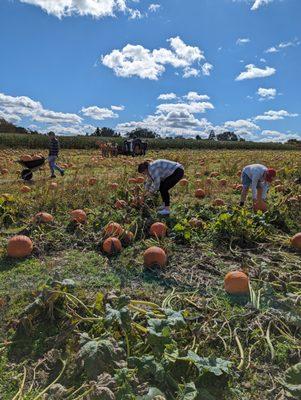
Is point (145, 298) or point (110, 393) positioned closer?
point (110, 393)

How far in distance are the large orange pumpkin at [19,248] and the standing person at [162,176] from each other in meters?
2.39

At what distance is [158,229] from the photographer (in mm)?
5844

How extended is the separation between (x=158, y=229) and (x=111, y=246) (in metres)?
0.83

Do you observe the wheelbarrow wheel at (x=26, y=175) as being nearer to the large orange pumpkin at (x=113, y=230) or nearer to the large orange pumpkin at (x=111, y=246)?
the large orange pumpkin at (x=113, y=230)

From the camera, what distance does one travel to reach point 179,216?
21.9 ft

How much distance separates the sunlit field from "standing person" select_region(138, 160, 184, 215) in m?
0.24

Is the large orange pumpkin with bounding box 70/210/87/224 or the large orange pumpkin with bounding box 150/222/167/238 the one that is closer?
the large orange pumpkin with bounding box 150/222/167/238

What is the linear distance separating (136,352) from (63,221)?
12.6 feet

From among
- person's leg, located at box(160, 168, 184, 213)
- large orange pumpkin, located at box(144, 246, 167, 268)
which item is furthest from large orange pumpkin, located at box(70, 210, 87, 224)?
large orange pumpkin, located at box(144, 246, 167, 268)

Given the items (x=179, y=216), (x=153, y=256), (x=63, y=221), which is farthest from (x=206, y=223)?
(x=63, y=221)

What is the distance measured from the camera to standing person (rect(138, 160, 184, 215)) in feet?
22.9

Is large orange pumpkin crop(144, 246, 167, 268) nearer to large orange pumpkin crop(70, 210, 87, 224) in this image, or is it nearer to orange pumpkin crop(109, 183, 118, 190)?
large orange pumpkin crop(70, 210, 87, 224)

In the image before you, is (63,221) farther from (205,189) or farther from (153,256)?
(205,189)

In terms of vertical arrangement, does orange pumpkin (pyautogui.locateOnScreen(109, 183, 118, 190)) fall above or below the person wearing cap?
below
